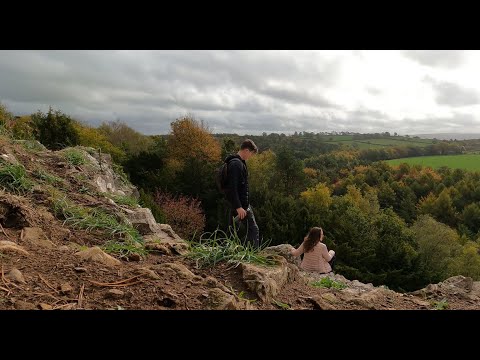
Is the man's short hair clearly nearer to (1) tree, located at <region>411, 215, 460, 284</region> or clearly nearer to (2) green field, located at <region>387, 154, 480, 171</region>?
(1) tree, located at <region>411, 215, 460, 284</region>

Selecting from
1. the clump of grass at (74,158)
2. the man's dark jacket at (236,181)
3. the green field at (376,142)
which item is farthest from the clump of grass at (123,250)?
the green field at (376,142)

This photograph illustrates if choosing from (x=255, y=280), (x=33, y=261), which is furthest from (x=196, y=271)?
(x=33, y=261)

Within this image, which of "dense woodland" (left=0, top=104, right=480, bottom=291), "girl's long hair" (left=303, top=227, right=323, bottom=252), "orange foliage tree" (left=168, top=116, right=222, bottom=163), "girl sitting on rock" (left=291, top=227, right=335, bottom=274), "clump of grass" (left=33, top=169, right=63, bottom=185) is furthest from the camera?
"orange foliage tree" (left=168, top=116, right=222, bottom=163)

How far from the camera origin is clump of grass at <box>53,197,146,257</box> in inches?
163

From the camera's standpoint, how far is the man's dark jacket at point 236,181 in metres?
5.45

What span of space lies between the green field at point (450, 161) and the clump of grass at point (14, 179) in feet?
307

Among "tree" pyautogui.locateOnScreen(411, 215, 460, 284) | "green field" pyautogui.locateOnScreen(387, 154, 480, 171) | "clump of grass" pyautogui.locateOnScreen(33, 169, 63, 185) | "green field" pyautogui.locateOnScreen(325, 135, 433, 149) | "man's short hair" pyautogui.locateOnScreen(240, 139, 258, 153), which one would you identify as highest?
"green field" pyautogui.locateOnScreen(325, 135, 433, 149)

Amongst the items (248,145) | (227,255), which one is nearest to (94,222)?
(227,255)

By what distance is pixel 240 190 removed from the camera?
5641 mm

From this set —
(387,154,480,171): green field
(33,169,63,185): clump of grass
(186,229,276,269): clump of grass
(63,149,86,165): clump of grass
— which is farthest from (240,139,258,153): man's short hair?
(387,154,480,171): green field

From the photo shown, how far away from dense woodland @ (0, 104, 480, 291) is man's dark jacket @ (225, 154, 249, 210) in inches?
39.6

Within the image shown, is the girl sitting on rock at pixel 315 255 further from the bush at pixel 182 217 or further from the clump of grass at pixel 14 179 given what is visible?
the bush at pixel 182 217
